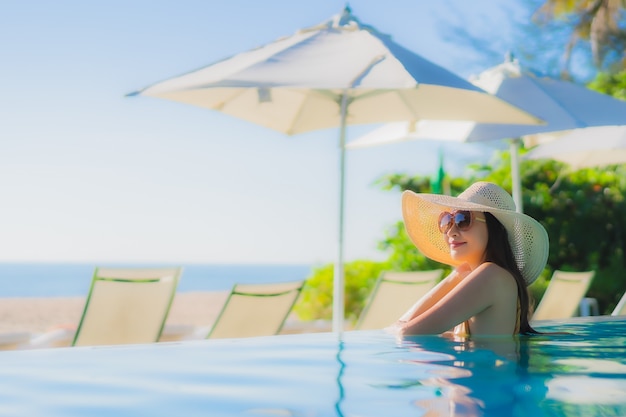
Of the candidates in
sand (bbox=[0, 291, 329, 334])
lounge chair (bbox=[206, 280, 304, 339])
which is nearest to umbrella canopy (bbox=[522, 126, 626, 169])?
lounge chair (bbox=[206, 280, 304, 339])

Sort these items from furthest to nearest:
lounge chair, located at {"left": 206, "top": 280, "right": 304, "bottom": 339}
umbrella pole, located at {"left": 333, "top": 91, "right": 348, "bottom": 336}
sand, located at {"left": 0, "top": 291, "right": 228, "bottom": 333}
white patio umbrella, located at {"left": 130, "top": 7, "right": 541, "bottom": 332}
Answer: sand, located at {"left": 0, "top": 291, "right": 228, "bottom": 333}, umbrella pole, located at {"left": 333, "top": 91, "right": 348, "bottom": 336}, lounge chair, located at {"left": 206, "top": 280, "right": 304, "bottom": 339}, white patio umbrella, located at {"left": 130, "top": 7, "right": 541, "bottom": 332}

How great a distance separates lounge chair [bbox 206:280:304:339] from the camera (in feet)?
17.6

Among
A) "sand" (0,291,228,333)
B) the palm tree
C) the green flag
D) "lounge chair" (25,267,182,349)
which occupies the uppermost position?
the palm tree

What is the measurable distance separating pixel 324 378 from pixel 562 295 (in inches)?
199

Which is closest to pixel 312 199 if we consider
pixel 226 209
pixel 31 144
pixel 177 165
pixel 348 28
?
pixel 226 209

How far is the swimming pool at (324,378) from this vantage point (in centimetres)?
217

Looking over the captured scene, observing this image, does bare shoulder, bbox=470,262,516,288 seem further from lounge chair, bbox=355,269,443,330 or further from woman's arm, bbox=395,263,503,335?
lounge chair, bbox=355,269,443,330

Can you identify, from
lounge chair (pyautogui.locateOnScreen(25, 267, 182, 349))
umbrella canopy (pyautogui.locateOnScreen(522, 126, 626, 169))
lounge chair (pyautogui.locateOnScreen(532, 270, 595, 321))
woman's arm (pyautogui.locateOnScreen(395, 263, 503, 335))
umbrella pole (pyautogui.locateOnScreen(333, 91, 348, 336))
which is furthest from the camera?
umbrella canopy (pyautogui.locateOnScreen(522, 126, 626, 169))

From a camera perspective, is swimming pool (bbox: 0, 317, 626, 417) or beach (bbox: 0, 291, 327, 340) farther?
beach (bbox: 0, 291, 327, 340)

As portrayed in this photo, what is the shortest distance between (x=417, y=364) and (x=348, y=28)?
12.4 feet

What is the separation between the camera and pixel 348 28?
20.4ft

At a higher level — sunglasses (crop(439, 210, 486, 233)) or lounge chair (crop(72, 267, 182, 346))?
sunglasses (crop(439, 210, 486, 233))

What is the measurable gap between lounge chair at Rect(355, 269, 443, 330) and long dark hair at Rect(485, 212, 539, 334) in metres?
2.47

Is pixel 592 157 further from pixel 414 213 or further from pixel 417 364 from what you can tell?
pixel 417 364
